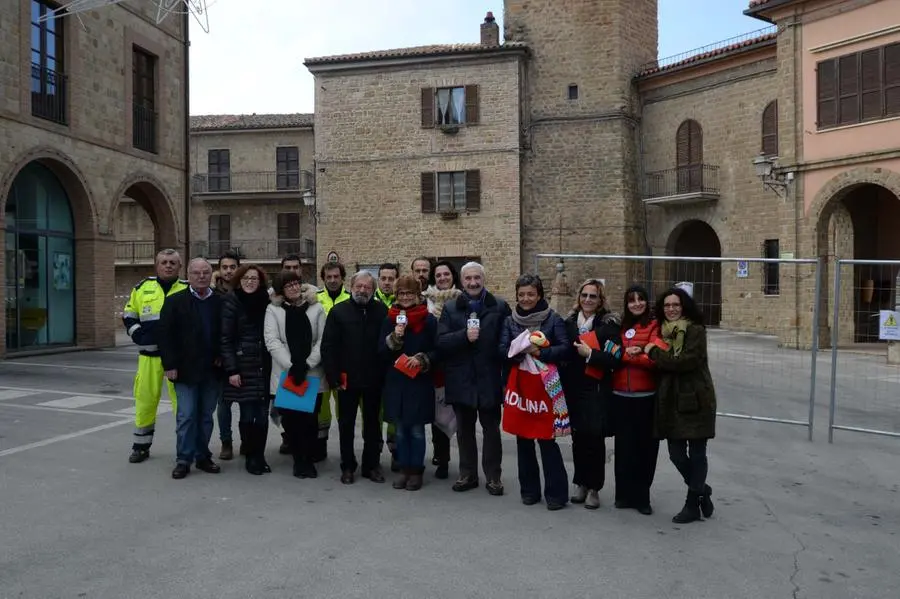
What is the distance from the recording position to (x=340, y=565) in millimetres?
4289

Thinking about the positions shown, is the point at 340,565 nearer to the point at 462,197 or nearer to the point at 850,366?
the point at 850,366

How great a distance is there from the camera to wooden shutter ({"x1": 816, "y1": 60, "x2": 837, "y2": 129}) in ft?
58.3

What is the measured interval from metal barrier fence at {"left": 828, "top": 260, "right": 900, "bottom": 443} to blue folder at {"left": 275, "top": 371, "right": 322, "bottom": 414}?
598 cm

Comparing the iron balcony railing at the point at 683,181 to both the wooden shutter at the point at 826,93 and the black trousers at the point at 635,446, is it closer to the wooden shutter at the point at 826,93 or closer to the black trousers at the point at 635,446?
the wooden shutter at the point at 826,93

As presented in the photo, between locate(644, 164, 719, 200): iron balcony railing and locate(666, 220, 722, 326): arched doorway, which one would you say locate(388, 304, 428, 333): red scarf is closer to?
locate(666, 220, 722, 326): arched doorway

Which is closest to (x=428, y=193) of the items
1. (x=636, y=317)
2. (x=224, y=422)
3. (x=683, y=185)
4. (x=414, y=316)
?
(x=683, y=185)

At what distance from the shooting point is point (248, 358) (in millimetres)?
6430

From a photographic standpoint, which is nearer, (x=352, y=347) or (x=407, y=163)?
(x=352, y=347)

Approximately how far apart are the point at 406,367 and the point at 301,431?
1.12m

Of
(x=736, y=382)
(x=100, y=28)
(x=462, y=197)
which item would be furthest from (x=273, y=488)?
(x=462, y=197)

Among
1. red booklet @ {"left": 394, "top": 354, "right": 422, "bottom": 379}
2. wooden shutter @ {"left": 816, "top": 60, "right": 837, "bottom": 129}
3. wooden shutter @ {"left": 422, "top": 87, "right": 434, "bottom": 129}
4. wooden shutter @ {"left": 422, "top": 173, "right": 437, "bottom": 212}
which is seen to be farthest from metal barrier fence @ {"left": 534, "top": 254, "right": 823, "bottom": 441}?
wooden shutter @ {"left": 422, "top": 87, "right": 434, "bottom": 129}

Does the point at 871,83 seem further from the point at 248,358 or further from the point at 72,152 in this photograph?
the point at 72,152

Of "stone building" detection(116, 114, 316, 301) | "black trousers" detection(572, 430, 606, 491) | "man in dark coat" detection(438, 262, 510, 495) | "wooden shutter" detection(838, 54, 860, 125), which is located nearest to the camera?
"black trousers" detection(572, 430, 606, 491)

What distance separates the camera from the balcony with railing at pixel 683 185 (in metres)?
25.3
